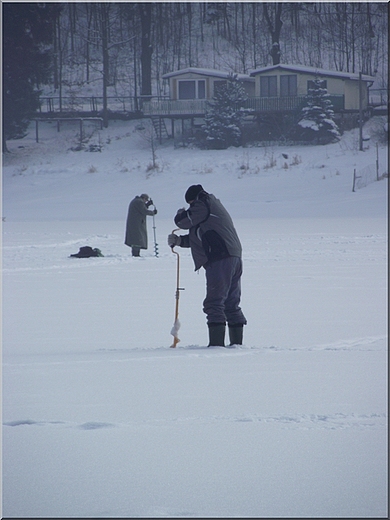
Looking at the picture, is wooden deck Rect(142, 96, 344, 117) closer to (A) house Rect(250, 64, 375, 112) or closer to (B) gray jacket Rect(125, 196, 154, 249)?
(A) house Rect(250, 64, 375, 112)

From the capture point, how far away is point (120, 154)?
154ft

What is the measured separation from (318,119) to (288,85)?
641cm

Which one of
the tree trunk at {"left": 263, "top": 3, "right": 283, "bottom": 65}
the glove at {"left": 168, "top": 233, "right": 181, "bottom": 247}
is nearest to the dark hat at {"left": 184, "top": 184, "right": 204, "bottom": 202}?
the glove at {"left": 168, "top": 233, "right": 181, "bottom": 247}

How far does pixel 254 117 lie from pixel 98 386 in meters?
45.3

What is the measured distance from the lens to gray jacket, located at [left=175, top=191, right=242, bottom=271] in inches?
279

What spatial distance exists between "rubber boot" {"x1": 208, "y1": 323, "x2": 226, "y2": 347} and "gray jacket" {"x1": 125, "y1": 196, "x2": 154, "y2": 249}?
9.69 metres

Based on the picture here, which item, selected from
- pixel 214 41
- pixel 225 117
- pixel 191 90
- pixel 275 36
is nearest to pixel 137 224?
pixel 225 117

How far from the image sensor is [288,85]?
165 ft

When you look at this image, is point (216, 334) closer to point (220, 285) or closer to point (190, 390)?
point (220, 285)

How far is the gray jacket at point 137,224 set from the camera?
1689cm

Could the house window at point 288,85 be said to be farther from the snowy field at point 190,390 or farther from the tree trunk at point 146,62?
the snowy field at point 190,390

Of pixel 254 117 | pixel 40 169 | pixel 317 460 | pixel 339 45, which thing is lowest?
pixel 317 460

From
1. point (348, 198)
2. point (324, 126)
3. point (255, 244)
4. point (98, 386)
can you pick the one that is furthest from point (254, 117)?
point (98, 386)

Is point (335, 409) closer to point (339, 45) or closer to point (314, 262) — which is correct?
point (314, 262)
